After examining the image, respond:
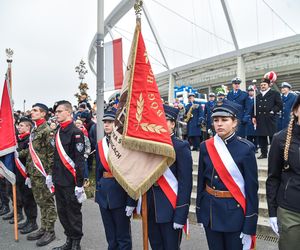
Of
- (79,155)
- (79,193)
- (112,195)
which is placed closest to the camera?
Answer: (112,195)

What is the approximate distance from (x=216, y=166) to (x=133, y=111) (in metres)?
0.97

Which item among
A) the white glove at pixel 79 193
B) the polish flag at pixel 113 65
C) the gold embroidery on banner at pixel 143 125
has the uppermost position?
the polish flag at pixel 113 65

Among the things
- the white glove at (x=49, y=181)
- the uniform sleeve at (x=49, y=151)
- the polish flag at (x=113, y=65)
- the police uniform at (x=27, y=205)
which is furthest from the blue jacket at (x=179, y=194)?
the polish flag at (x=113, y=65)

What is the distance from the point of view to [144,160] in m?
3.12

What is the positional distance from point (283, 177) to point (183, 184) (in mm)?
951

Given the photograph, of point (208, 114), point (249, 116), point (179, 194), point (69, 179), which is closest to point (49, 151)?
point (69, 179)

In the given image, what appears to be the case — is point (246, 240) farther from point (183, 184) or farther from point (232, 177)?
point (183, 184)

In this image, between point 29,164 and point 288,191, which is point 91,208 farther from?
point 288,191

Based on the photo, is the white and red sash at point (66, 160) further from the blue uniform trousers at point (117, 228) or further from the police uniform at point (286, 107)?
the police uniform at point (286, 107)

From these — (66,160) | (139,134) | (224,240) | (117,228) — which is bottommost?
(117,228)

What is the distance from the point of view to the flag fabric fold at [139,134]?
3.01m

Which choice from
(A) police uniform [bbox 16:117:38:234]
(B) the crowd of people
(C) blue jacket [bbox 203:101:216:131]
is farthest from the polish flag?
(C) blue jacket [bbox 203:101:216:131]

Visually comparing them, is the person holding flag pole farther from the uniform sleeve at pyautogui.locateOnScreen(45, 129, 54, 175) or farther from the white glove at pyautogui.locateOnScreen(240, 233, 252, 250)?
the white glove at pyautogui.locateOnScreen(240, 233, 252, 250)

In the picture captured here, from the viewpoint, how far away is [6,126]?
5.28 meters
